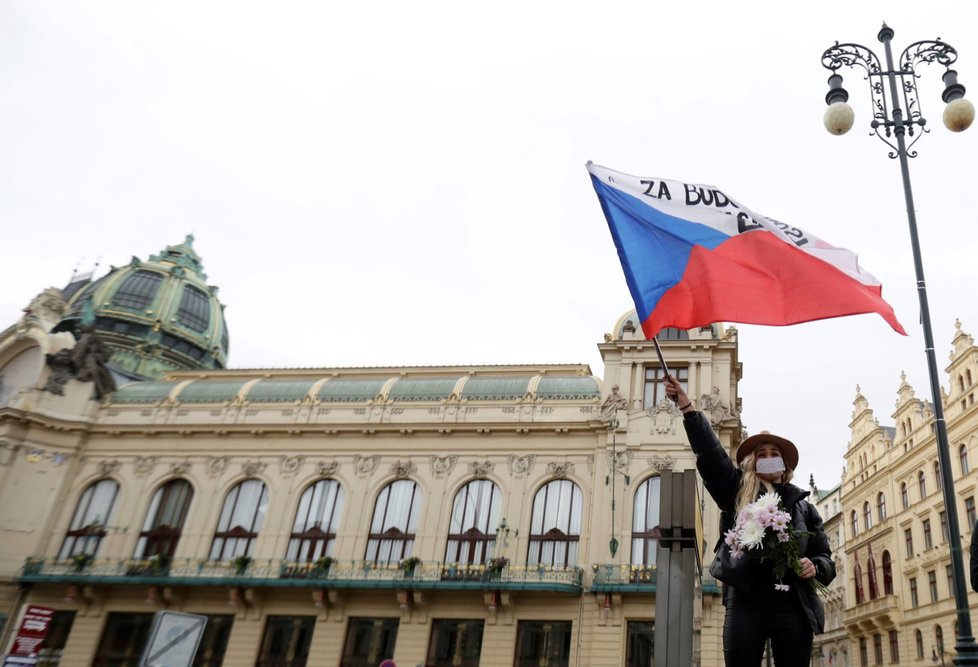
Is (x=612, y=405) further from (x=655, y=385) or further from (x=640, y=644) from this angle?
(x=640, y=644)

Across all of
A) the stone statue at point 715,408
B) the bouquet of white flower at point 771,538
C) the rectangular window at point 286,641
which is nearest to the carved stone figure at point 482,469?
the rectangular window at point 286,641

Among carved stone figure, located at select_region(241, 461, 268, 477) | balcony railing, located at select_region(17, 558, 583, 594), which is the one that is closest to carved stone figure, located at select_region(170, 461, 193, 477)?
carved stone figure, located at select_region(241, 461, 268, 477)

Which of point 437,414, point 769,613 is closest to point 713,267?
point 769,613

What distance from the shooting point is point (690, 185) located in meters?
10.8

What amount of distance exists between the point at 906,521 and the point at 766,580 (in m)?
49.0

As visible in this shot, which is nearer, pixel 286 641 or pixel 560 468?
pixel 286 641

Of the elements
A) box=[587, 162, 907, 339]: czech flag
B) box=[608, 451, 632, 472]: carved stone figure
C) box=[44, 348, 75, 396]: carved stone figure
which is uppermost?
box=[44, 348, 75, 396]: carved stone figure

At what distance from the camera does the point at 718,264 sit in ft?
32.0

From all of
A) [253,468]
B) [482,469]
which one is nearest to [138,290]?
[253,468]

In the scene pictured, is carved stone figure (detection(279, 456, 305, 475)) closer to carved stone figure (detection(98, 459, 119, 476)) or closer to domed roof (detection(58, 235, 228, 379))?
carved stone figure (detection(98, 459, 119, 476))

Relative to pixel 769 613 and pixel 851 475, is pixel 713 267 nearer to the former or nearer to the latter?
pixel 769 613

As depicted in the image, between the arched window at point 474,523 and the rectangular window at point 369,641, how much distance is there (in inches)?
153

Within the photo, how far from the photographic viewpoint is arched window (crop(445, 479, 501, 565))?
1335 inches

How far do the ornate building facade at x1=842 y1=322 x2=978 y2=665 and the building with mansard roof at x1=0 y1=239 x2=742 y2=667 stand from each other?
14.8 meters
